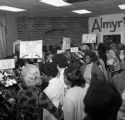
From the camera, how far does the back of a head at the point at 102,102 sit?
1.20m

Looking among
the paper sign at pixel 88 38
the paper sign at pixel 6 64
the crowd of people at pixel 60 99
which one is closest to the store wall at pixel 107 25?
the paper sign at pixel 88 38

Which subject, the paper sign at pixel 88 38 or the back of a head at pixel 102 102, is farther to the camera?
the paper sign at pixel 88 38

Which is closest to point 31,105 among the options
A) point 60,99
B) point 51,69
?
point 60,99

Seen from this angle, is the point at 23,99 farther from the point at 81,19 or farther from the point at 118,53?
the point at 81,19

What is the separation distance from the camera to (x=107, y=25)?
1131 cm

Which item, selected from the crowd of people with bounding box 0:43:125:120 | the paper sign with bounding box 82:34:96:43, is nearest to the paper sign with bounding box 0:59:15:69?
the crowd of people with bounding box 0:43:125:120

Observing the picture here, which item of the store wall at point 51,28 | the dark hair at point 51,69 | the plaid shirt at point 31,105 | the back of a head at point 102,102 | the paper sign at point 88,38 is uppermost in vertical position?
the store wall at point 51,28

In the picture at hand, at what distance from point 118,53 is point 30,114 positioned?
564cm

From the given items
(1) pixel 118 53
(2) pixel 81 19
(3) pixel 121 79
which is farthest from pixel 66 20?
(3) pixel 121 79

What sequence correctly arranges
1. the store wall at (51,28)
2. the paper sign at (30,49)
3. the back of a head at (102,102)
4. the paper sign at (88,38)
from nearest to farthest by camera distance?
the back of a head at (102,102) → the paper sign at (30,49) → the paper sign at (88,38) → the store wall at (51,28)

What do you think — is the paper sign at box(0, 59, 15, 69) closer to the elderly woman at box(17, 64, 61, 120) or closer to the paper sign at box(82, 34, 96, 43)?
the elderly woman at box(17, 64, 61, 120)

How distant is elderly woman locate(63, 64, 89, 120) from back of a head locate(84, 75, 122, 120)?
97 cm

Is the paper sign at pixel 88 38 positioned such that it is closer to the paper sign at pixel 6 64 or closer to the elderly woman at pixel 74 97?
the paper sign at pixel 6 64

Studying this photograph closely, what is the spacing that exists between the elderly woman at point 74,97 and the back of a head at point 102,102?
0.97 meters
